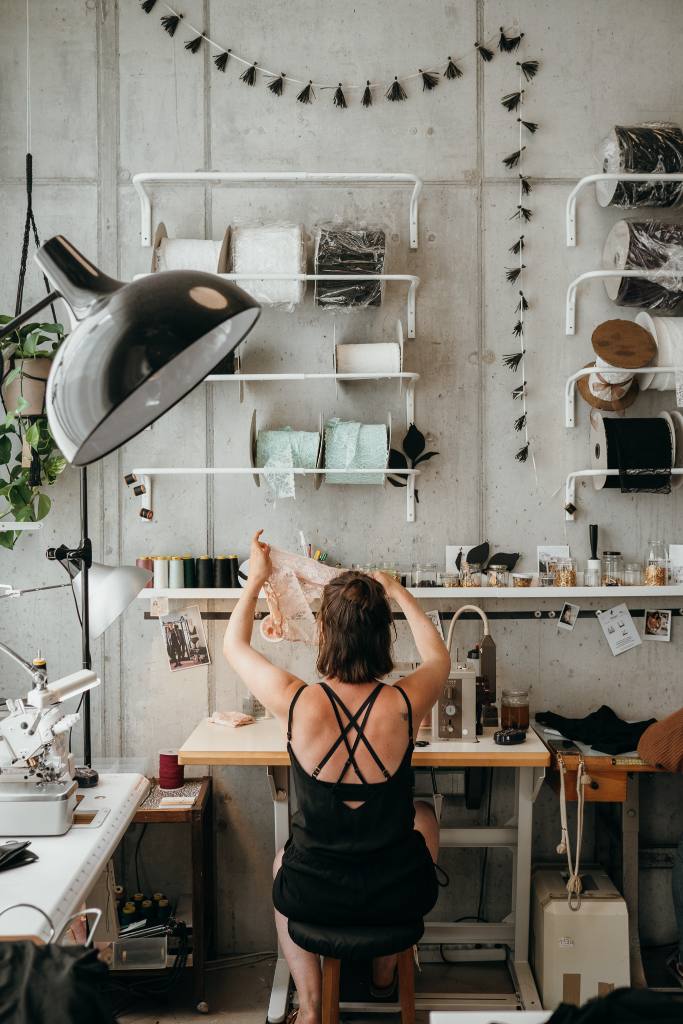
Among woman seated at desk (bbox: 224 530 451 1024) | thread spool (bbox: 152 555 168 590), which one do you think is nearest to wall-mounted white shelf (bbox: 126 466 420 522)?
thread spool (bbox: 152 555 168 590)

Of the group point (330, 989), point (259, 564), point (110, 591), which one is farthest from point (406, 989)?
point (110, 591)

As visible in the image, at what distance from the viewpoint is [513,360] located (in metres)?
3.62

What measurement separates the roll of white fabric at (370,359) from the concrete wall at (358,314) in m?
0.23

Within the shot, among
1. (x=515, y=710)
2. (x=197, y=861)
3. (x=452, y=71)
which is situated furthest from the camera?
(x=452, y=71)

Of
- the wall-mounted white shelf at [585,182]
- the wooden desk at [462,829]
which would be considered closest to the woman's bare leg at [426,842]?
the wooden desk at [462,829]

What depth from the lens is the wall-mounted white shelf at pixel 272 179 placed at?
3400mm

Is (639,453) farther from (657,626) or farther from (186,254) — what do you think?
(186,254)

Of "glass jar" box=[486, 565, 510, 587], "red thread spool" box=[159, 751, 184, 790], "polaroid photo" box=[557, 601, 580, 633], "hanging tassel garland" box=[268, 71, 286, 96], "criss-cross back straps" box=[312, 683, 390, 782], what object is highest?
"hanging tassel garland" box=[268, 71, 286, 96]

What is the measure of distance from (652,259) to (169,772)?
284cm

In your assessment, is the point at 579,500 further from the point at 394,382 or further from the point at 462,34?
the point at 462,34

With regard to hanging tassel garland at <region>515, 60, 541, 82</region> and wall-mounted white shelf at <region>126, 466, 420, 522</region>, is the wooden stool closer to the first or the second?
wall-mounted white shelf at <region>126, 466, 420, 522</region>

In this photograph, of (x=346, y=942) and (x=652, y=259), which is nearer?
(x=346, y=942)

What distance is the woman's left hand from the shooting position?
2789mm

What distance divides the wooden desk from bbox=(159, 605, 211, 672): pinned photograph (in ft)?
1.32
